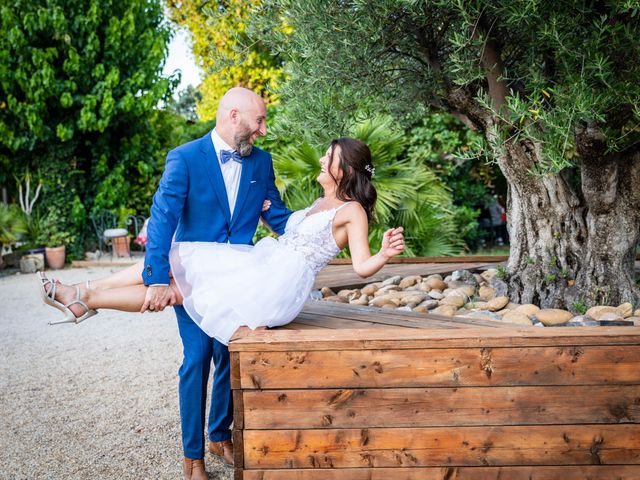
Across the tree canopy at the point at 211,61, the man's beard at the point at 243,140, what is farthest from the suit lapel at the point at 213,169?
the tree canopy at the point at 211,61

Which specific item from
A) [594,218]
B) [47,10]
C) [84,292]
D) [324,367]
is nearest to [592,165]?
[594,218]

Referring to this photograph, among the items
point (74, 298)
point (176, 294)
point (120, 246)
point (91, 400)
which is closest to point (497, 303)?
point (176, 294)

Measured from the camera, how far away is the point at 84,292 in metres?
3.02

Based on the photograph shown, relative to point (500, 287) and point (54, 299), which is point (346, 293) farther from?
point (54, 299)

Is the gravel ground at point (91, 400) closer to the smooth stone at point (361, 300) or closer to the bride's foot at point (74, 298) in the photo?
the bride's foot at point (74, 298)

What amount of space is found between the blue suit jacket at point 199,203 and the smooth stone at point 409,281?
203cm

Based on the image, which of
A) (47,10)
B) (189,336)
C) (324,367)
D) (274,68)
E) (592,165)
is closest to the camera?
(324,367)

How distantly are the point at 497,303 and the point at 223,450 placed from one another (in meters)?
2.00

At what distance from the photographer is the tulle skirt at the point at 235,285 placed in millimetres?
2799

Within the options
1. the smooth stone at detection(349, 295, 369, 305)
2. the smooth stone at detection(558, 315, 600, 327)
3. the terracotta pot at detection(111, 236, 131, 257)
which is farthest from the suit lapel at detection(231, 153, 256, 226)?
the terracotta pot at detection(111, 236, 131, 257)

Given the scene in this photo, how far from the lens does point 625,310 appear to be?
3861mm

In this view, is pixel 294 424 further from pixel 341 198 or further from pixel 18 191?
pixel 18 191

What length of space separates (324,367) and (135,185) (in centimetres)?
1249

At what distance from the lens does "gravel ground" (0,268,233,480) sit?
10.8 ft
